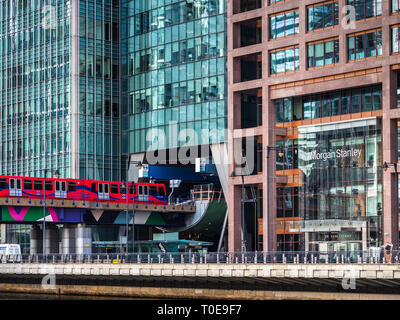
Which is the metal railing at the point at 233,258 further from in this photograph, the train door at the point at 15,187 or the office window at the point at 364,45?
the office window at the point at 364,45

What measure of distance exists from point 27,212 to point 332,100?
36.5m

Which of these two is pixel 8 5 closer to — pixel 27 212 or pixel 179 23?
pixel 179 23

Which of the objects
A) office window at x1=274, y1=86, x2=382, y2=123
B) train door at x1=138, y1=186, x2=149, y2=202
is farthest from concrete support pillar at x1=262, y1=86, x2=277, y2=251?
train door at x1=138, y1=186, x2=149, y2=202

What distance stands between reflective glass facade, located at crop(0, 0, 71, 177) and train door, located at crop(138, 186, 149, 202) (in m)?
19.2

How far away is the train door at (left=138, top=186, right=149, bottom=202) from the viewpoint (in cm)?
11621

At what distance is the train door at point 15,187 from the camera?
10556cm

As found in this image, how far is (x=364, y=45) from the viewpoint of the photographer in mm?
92125

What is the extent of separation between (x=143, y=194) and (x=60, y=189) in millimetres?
11588

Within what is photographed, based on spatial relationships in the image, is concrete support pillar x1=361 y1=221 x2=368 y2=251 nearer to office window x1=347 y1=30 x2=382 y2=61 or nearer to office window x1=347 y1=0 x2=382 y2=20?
office window x1=347 y1=30 x2=382 y2=61

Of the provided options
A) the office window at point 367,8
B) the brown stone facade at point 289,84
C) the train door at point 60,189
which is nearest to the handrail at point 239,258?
the brown stone facade at point 289,84

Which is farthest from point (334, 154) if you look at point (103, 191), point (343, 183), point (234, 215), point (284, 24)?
point (103, 191)

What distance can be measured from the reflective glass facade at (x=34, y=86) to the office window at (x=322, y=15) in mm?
47214

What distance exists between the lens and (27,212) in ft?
355

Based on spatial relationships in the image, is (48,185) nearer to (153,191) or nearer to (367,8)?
(153,191)
